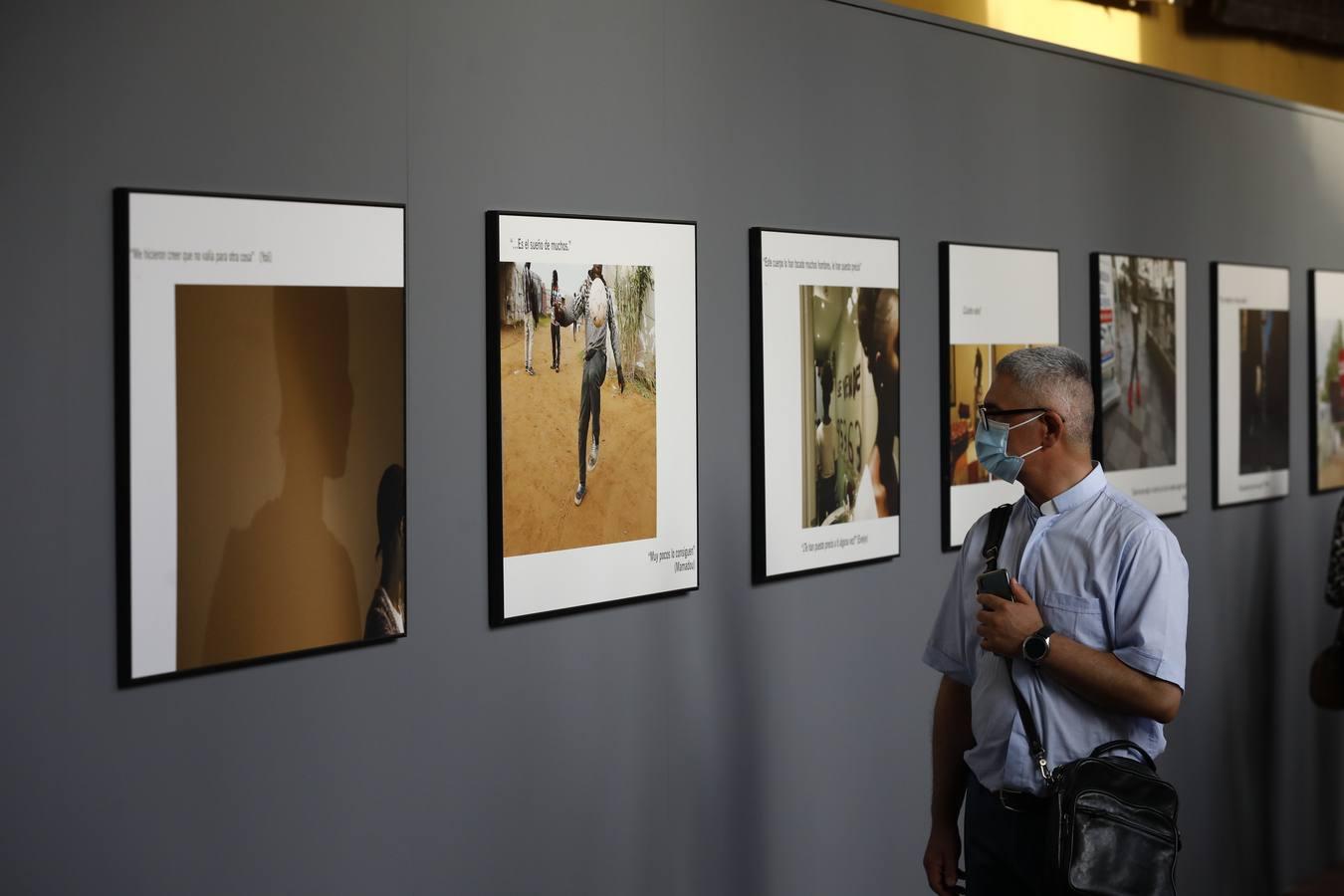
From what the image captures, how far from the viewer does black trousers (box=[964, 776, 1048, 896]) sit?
10.7 ft

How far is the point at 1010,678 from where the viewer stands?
3.31 metres

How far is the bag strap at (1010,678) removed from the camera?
10.6 feet

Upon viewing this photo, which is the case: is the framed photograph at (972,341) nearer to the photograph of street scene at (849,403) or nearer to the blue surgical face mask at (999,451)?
the photograph of street scene at (849,403)

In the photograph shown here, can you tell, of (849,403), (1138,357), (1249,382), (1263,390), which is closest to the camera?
(849,403)

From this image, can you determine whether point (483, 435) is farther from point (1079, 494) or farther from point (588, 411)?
point (1079, 494)

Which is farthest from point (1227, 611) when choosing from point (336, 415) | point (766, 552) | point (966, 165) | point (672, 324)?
point (336, 415)

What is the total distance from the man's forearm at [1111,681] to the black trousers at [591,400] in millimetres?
1434

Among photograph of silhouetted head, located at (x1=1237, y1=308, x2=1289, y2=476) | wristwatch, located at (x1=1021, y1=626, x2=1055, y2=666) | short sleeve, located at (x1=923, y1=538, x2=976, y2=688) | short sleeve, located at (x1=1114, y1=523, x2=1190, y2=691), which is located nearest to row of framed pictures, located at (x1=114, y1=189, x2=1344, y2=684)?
short sleeve, located at (x1=923, y1=538, x2=976, y2=688)

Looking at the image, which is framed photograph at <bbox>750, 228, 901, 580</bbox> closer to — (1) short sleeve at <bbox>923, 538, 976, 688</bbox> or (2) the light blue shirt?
(1) short sleeve at <bbox>923, 538, 976, 688</bbox>

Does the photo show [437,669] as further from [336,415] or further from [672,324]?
[672,324]

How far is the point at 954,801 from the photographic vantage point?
364 cm

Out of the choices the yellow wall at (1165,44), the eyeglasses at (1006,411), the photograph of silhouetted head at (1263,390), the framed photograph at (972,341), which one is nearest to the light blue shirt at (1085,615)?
the eyeglasses at (1006,411)

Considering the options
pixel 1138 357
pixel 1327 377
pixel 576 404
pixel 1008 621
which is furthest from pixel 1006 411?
pixel 1327 377

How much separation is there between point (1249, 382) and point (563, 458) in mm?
4405
